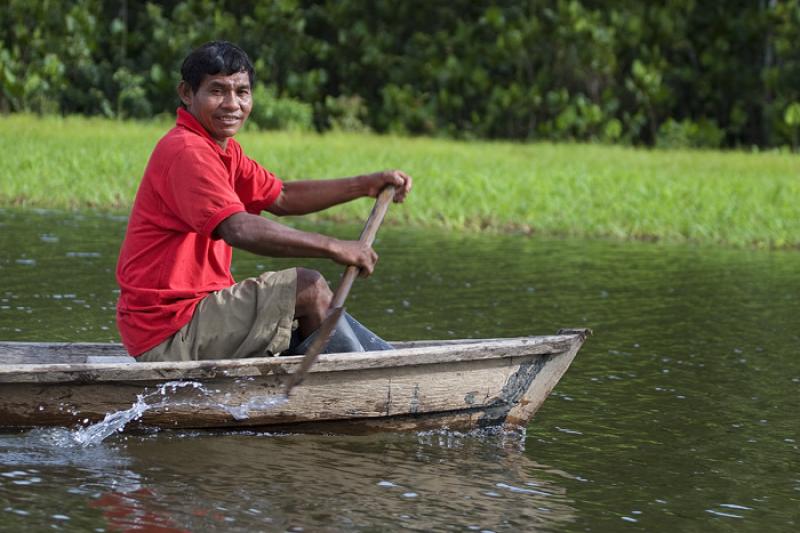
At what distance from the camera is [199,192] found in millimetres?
4953

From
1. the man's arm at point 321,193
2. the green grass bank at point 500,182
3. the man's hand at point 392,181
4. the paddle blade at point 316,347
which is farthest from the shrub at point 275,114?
the paddle blade at point 316,347

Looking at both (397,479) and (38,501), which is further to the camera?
(397,479)

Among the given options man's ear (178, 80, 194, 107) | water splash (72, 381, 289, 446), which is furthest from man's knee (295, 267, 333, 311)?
man's ear (178, 80, 194, 107)

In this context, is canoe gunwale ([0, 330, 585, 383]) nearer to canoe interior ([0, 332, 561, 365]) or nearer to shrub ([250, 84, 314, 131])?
canoe interior ([0, 332, 561, 365])

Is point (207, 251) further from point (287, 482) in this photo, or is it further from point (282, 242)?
point (287, 482)

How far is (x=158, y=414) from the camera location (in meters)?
5.12

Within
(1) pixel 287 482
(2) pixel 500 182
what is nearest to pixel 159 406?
(1) pixel 287 482

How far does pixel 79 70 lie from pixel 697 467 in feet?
49.2

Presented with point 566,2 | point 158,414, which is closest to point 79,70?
point 566,2

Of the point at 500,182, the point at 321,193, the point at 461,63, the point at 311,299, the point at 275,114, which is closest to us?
the point at 311,299

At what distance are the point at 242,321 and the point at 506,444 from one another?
3.38ft

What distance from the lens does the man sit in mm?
4973

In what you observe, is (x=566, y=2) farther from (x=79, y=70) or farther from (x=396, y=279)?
(x=396, y=279)

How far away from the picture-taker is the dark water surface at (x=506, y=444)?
4.42 metres
